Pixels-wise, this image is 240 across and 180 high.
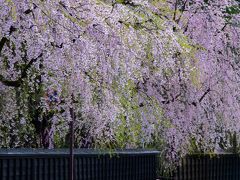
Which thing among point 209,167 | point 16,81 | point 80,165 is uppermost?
point 16,81

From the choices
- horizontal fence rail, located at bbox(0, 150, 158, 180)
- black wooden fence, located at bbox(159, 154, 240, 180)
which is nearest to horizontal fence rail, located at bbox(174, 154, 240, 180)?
black wooden fence, located at bbox(159, 154, 240, 180)

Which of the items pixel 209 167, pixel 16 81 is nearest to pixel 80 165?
pixel 16 81

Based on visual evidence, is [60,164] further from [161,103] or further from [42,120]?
[161,103]

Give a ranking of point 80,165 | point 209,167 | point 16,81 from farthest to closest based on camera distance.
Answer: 1. point 209,167
2. point 80,165
3. point 16,81

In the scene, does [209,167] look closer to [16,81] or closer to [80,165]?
[80,165]

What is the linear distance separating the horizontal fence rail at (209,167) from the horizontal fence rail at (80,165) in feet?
8.76

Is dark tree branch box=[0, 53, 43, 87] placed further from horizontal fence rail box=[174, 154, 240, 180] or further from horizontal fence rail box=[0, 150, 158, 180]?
horizontal fence rail box=[174, 154, 240, 180]

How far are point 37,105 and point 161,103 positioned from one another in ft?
8.31

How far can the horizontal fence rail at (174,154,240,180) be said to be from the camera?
11794mm

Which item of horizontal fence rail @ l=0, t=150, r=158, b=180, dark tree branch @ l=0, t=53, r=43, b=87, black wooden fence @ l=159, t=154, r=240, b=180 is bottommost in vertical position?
black wooden fence @ l=159, t=154, r=240, b=180

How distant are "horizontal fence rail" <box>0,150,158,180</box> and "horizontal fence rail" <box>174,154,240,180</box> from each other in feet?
8.76

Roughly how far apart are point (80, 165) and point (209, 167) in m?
6.11

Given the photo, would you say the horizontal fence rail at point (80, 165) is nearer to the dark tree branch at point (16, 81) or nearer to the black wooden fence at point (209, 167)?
the dark tree branch at point (16, 81)

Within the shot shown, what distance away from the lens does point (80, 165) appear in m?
7.19
